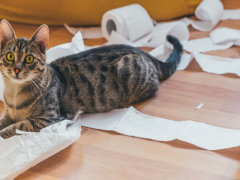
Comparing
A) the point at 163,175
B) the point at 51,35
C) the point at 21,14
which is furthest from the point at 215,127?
the point at 21,14

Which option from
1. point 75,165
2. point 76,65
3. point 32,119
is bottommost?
point 75,165

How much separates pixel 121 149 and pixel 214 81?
768 millimetres

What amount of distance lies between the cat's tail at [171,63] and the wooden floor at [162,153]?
0.10m

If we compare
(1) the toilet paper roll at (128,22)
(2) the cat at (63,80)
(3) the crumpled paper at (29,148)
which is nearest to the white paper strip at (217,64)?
(2) the cat at (63,80)

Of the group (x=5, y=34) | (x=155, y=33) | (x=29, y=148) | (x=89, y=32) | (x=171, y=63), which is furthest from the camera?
(x=89, y=32)

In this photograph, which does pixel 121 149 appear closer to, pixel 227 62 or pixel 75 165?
pixel 75 165

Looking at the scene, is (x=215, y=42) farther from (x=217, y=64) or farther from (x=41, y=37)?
(x=41, y=37)

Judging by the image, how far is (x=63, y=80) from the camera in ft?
6.07

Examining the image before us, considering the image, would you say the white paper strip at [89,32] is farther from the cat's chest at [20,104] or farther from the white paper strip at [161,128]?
the cat's chest at [20,104]

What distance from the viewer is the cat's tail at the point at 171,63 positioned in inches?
85.3

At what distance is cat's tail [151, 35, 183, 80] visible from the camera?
2166 mm

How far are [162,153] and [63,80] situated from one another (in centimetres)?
58

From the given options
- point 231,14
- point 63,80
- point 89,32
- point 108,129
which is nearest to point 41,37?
point 63,80

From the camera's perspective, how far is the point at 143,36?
2.71 meters
